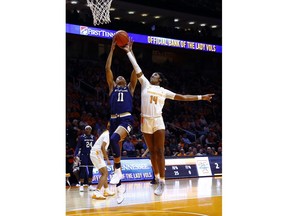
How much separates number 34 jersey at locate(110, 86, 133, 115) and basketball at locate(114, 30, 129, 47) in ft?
2.47

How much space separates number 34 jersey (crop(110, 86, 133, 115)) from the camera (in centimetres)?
805

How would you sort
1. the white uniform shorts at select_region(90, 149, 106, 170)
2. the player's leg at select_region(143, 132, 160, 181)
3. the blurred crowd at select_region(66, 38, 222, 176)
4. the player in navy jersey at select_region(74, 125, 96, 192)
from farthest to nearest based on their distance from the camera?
1. the blurred crowd at select_region(66, 38, 222, 176)
2. the player in navy jersey at select_region(74, 125, 96, 192)
3. the white uniform shorts at select_region(90, 149, 106, 170)
4. the player's leg at select_region(143, 132, 160, 181)

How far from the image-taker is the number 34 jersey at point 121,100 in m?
8.05

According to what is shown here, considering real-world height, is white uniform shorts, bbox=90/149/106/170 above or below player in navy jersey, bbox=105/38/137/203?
below

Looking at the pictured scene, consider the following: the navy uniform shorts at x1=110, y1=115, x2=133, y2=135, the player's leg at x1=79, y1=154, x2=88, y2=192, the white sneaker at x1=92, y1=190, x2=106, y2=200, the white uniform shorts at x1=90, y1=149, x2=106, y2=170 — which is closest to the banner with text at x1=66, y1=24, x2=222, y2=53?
the player's leg at x1=79, y1=154, x2=88, y2=192

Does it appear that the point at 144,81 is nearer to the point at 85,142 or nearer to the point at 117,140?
the point at 117,140

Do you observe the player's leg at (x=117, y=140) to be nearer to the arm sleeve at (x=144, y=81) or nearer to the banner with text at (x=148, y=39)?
the arm sleeve at (x=144, y=81)

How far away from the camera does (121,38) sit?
7.72m

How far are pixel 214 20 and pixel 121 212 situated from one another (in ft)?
52.4

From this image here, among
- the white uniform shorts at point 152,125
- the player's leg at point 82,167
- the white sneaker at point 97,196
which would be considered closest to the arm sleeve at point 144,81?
the white uniform shorts at point 152,125

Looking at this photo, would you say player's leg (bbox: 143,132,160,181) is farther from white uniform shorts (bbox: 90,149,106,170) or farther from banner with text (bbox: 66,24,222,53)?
banner with text (bbox: 66,24,222,53)

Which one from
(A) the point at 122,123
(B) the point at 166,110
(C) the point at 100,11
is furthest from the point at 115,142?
(B) the point at 166,110
